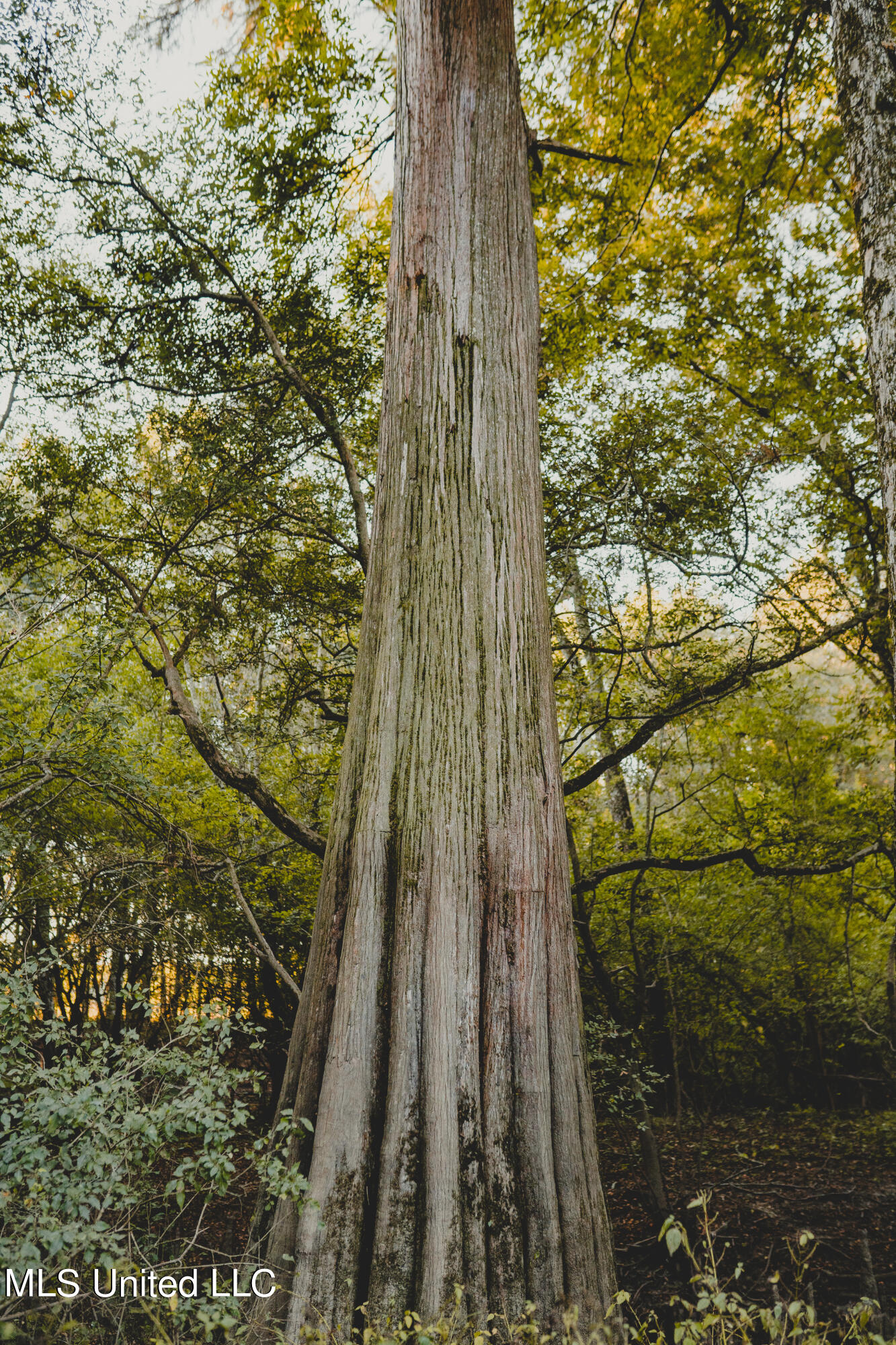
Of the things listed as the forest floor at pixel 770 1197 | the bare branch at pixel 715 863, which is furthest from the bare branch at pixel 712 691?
the forest floor at pixel 770 1197

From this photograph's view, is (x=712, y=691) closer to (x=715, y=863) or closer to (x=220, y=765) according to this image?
(x=715, y=863)

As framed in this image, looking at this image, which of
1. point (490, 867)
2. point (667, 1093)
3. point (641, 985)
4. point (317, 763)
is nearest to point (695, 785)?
point (641, 985)

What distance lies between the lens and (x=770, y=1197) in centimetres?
552

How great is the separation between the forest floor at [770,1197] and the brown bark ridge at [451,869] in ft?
4.80

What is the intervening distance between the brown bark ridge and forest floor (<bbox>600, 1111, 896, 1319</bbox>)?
1462 mm

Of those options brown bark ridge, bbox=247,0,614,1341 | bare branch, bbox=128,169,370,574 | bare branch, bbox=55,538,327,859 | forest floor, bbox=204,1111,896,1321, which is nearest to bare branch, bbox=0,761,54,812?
bare branch, bbox=55,538,327,859

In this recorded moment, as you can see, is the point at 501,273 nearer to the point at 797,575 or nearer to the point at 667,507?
the point at 667,507

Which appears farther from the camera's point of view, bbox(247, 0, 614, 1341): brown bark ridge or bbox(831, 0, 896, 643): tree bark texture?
bbox(831, 0, 896, 643): tree bark texture

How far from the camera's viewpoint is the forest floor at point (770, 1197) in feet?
13.6

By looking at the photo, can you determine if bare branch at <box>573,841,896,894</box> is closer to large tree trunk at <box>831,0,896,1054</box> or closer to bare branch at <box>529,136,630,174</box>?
large tree trunk at <box>831,0,896,1054</box>

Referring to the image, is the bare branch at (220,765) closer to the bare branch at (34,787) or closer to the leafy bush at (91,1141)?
the bare branch at (34,787)

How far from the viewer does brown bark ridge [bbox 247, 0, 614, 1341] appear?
2068 millimetres

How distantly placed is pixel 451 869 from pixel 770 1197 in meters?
5.22

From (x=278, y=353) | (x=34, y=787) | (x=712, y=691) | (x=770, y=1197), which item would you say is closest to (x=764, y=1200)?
(x=770, y=1197)
